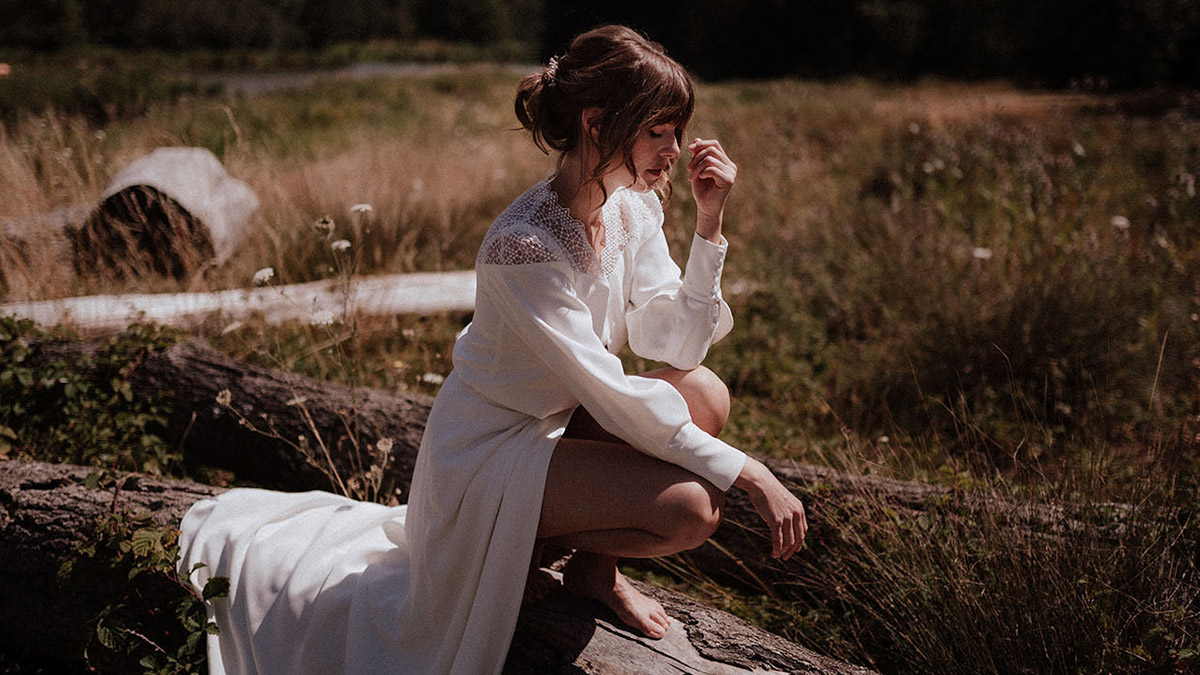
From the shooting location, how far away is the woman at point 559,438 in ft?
6.19

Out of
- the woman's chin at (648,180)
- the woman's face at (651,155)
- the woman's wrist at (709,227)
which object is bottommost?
the woman's wrist at (709,227)

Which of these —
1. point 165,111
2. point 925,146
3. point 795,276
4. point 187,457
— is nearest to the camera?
point 187,457

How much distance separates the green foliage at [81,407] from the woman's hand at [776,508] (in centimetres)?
240

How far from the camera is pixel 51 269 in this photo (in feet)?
14.3

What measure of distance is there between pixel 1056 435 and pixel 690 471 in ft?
7.52

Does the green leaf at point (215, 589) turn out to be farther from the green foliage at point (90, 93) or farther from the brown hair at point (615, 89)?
the green foliage at point (90, 93)

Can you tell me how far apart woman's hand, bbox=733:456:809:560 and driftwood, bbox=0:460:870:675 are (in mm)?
295

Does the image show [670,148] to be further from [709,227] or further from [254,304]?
[254,304]

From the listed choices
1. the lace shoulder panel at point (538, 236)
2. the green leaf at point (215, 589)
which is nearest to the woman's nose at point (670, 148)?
the lace shoulder panel at point (538, 236)

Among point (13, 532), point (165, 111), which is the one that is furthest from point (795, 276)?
point (165, 111)

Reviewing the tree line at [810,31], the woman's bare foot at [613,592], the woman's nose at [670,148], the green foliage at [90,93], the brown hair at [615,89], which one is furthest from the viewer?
the tree line at [810,31]

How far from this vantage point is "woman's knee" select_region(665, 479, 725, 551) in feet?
6.24

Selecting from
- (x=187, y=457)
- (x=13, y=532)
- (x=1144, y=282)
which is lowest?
(x=187, y=457)

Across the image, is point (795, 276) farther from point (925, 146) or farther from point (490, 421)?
point (490, 421)
